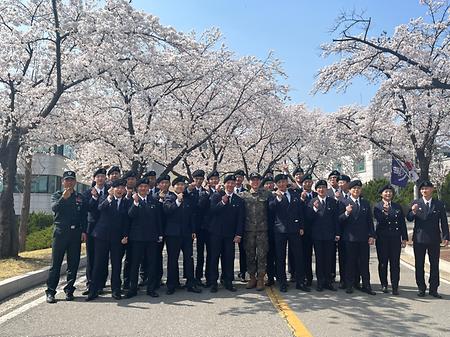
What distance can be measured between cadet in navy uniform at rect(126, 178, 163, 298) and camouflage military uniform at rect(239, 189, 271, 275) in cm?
149

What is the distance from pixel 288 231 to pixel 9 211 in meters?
7.00

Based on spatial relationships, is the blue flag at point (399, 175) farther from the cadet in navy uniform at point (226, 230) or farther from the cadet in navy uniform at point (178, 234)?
the cadet in navy uniform at point (178, 234)

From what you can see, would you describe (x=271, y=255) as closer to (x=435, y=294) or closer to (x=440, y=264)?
(x=435, y=294)

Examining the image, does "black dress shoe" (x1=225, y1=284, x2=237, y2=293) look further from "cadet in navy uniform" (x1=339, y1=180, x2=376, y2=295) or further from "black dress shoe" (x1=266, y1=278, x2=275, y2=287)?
"cadet in navy uniform" (x1=339, y1=180, x2=376, y2=295)

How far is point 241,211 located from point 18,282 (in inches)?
153

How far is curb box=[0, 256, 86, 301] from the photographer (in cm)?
689

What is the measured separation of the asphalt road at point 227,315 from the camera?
5051 mm

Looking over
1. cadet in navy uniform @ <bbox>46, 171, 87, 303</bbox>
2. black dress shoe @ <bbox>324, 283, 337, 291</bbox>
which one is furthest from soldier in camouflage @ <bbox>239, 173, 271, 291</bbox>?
cadet in navy uniform @ <bbox>46, 171, 87, 303</bbox>

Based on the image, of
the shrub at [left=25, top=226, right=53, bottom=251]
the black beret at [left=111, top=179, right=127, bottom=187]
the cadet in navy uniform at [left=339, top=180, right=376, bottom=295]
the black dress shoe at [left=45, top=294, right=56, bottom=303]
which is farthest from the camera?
the shrub at [left=25, top=226, right=53, bottom=251]

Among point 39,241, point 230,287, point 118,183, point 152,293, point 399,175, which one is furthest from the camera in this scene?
point 39,241

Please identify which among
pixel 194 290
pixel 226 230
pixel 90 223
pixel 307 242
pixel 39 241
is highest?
pixel 90 223

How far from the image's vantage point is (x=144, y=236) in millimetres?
7020

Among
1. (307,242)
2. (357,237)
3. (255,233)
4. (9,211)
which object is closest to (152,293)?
(255,233)

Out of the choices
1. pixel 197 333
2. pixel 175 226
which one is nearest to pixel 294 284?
pixel 175 226
